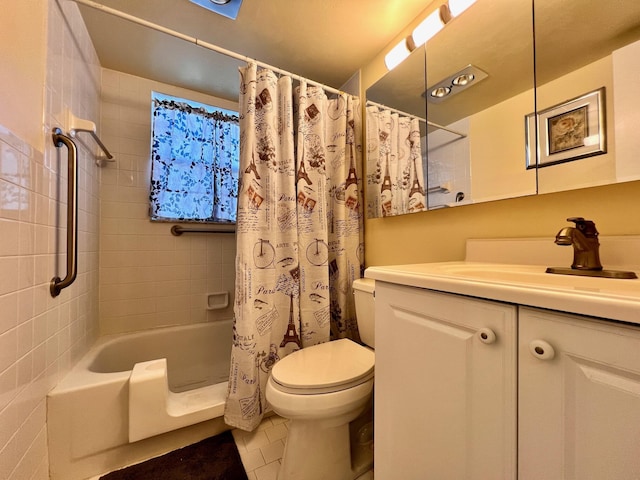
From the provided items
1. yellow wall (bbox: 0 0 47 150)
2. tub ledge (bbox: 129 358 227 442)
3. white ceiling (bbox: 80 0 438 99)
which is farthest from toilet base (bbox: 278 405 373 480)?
white ceiling (bbox: 80 0 438 99)

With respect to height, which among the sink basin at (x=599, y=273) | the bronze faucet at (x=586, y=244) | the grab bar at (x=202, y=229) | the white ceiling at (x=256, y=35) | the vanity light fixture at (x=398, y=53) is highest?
the white ceiling at (x=256, y=35)

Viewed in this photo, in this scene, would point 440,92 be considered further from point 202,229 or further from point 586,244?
point 202,229

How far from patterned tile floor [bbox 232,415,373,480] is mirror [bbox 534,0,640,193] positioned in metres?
1.39

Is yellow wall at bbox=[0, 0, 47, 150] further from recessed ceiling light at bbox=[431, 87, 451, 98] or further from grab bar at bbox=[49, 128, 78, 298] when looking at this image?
recessed ceiling light at bbox=[431, 87, 451, 98]

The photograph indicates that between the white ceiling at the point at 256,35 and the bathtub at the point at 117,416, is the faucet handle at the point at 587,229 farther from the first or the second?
the bathtub at the point at 117,416

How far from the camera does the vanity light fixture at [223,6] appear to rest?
122 centimetres

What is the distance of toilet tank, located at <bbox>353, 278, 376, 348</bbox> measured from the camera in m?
1.23

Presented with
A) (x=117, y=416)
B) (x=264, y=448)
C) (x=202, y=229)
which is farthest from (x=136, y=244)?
(x=264, y=448)

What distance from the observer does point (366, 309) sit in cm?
126

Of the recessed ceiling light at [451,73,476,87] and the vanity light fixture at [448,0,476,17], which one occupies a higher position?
the vanity light fixture at [448,0,476,17]

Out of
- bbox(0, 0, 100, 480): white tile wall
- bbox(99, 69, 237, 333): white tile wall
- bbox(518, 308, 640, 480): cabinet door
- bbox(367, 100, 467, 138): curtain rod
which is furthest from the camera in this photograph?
bbox(99, 69, 237, 333): white tile wall

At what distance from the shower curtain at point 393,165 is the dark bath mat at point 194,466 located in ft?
4.63

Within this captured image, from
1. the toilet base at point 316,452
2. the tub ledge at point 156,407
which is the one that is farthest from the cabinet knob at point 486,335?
the tub ledge at point 156,407


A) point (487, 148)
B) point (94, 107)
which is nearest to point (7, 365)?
point (94, 107)
